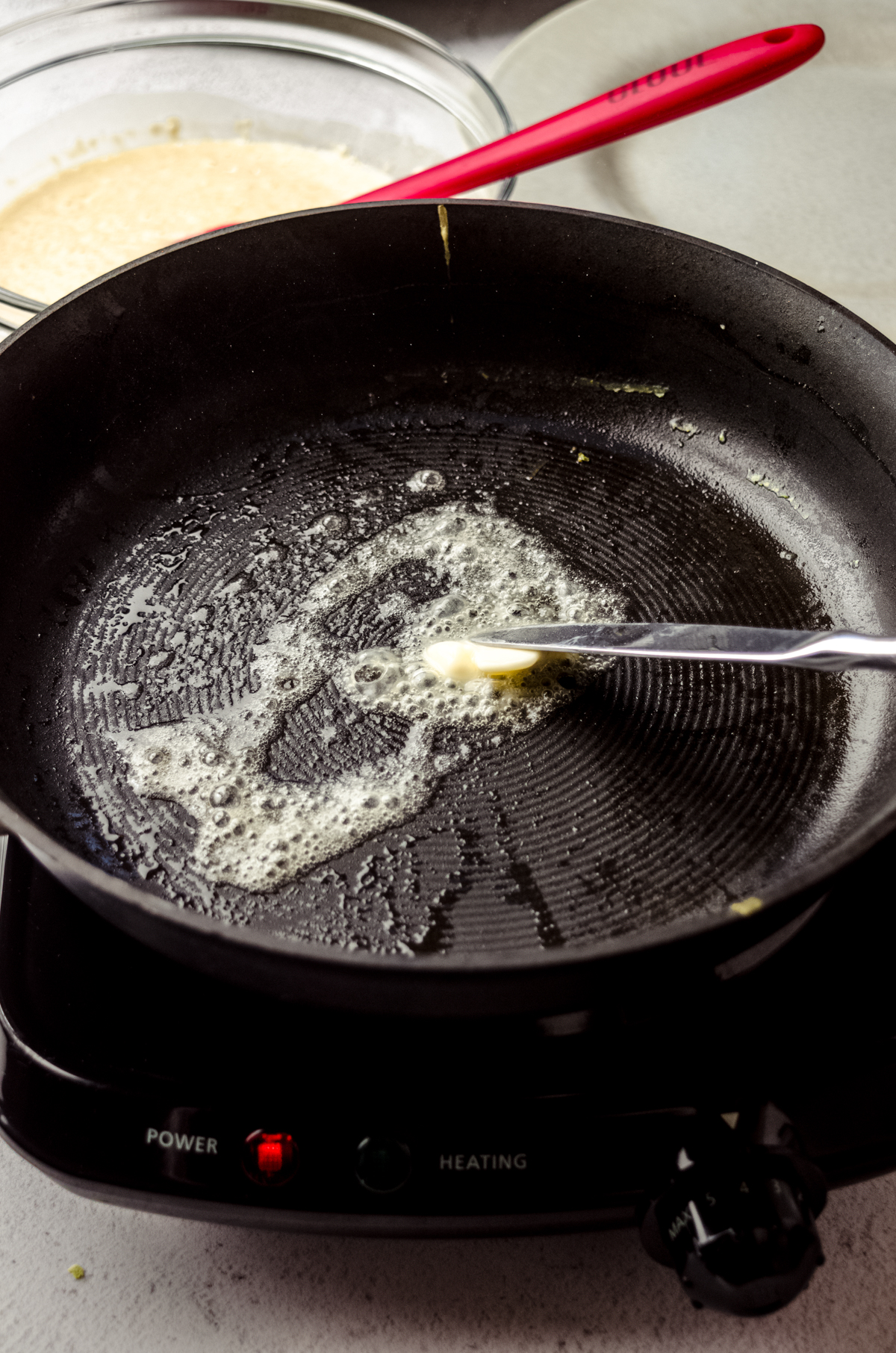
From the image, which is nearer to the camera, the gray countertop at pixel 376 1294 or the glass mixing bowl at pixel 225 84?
the gray countertop at pixel 376 1294

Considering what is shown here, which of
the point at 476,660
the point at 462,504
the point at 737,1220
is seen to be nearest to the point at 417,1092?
the point at 737,1220

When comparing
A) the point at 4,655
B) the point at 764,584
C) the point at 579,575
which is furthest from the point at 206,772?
Result: the point at 764,584

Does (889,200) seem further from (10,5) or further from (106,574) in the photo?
(10,5)

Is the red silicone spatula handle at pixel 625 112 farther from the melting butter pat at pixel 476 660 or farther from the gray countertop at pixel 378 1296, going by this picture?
the gray countertop at pixel 378 1296

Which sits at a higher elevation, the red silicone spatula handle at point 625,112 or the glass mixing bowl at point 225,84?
the glass mixing bowl at point 225,84

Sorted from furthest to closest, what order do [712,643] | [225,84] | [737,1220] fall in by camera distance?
[225,84] → [712,643] → [737,1220]

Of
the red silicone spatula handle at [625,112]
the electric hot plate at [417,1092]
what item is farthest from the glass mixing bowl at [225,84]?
the electric hot plate at [417,1092]

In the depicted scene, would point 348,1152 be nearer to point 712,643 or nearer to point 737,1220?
point 737,1220

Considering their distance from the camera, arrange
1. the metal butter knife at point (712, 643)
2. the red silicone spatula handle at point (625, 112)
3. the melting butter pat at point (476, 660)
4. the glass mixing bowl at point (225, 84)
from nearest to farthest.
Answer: the metal butter knife at point (712, 643)
the melting butter pat at point (476, 660)
the red silicone spatula handle at point (625, 112)
the glass mixing bowl at point (225, 84)
